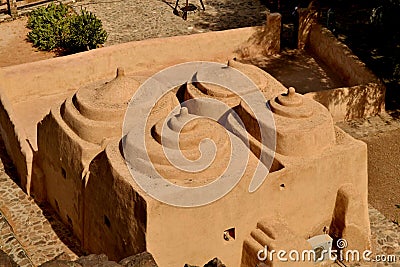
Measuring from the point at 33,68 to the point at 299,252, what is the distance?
11.1 meters

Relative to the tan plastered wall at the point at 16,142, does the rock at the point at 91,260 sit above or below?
above

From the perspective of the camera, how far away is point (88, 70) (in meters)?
21.9

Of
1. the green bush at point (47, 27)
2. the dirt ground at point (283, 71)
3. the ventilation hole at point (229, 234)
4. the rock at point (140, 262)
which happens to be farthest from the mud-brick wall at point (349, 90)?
the rock at point (140, 262)

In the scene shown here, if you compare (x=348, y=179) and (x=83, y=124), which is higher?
(x=83, y=124)

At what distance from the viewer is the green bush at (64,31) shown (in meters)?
25.0

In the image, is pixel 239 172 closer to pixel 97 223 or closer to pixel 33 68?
pixel 97 223

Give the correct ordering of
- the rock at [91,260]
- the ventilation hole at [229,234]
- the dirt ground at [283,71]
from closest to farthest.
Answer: the rock at [91,260] → the ventilation hole at [229,234] → the dirt ground at [283,71]

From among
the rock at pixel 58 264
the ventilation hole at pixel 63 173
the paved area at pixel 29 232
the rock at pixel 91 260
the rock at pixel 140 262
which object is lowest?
the paved area at pixel 29 232

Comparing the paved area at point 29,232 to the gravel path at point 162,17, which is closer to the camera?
the paved area at point 29,232

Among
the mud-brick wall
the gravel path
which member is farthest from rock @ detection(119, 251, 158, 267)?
the gravel path

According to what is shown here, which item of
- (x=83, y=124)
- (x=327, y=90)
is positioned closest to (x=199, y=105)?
(x=83, y=124)

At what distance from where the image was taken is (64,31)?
25.9 meters

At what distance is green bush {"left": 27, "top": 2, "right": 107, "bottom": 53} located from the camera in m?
25.0

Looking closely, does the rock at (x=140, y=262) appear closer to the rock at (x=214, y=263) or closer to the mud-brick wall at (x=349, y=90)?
the rock at (x=214, y=263)
